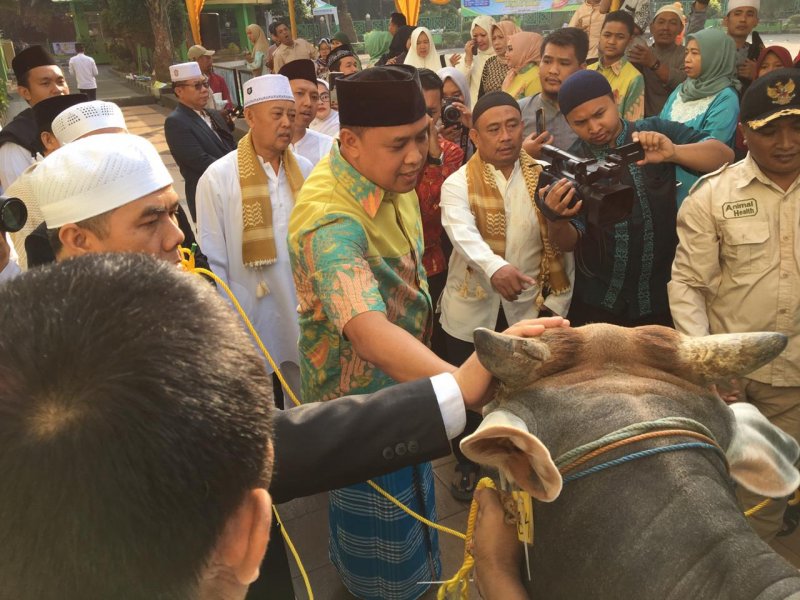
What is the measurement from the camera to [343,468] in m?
1.60

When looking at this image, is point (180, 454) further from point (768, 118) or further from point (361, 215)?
point (768, 118)

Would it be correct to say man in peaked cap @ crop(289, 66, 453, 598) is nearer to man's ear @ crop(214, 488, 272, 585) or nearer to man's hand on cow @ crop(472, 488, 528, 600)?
man's hand on cow @ crop(472, 488, 528, 600)

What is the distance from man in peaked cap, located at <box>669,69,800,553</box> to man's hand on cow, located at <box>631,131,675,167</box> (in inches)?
13.8

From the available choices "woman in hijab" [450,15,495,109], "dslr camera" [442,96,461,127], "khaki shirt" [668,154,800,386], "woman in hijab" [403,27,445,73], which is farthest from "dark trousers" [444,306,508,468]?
"woman in hijab" [403,27,445,73]

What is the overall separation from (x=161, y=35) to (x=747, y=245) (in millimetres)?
27143

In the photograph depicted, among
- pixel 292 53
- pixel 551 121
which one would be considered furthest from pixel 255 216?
pixel 292 53

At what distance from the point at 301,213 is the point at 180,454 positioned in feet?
5.43

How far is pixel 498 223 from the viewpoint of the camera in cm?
348

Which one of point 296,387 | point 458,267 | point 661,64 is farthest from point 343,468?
point 661,64

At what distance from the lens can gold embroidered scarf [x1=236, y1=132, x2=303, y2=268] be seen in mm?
3795

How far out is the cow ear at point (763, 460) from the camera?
1.42m

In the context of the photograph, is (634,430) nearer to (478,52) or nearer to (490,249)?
(490,249)

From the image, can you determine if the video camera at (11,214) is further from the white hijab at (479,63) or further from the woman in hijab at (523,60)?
the white hijab at (479,63)

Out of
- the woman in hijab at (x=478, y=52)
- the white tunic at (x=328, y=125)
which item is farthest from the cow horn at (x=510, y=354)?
the woman in hijab at (x=478, y=52)
